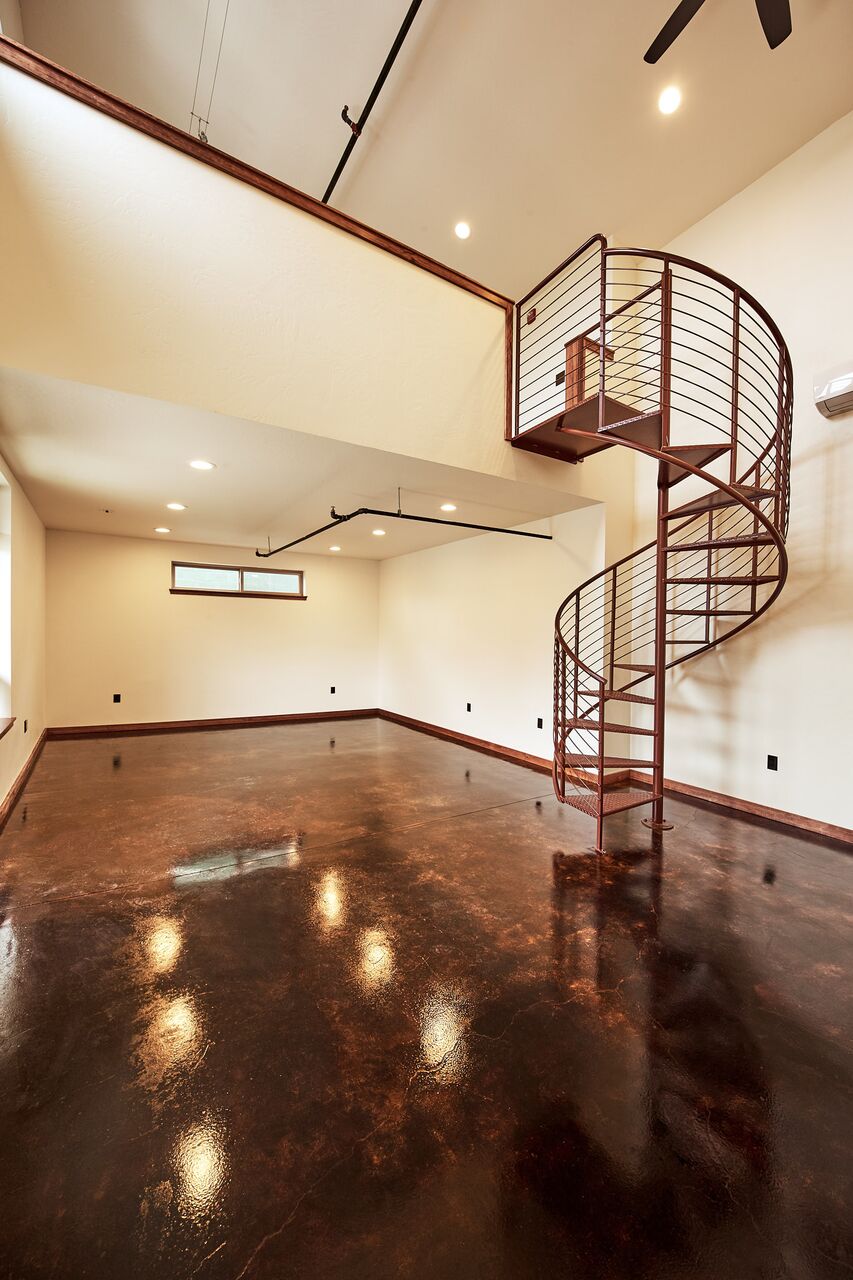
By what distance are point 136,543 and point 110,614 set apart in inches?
42.3

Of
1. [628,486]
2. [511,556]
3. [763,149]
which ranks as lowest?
[511,556]

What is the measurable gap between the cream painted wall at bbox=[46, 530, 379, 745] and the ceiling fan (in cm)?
692

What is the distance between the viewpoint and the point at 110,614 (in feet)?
23.9

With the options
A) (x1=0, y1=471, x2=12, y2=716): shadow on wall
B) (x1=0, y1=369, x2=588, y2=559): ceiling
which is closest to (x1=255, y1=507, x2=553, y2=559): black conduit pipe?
(x1=0, y1=369, x2=588, y2=559): ceiling

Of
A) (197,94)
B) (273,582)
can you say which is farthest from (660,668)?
(273,582)

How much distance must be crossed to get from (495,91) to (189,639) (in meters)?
7.05

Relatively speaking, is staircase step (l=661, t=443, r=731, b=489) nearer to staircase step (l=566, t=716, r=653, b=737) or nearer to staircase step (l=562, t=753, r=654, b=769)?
staircase step (l=566, t=716, r=653, b=737)

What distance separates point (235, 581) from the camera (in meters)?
8.25

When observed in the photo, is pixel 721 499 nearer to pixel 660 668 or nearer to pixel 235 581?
pixel 660 668

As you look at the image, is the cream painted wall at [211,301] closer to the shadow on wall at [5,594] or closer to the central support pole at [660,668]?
the central support pole at [660,668]

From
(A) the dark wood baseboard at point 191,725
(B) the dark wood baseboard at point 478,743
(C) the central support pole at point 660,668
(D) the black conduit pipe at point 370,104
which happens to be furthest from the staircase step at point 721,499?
→ (A) the dark wood baseboard at point 191,725

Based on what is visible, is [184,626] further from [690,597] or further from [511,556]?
[690,597]

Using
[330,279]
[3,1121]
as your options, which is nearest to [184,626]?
[330,279]

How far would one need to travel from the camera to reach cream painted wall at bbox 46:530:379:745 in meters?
7.04
